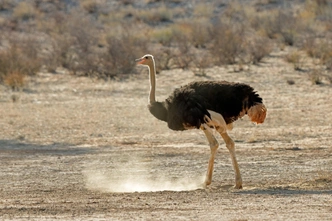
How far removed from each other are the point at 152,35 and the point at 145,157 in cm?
1936

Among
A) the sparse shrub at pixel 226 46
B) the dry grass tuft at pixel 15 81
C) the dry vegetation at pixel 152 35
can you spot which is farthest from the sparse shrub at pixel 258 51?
the dry grass tuft at pixel 15 81

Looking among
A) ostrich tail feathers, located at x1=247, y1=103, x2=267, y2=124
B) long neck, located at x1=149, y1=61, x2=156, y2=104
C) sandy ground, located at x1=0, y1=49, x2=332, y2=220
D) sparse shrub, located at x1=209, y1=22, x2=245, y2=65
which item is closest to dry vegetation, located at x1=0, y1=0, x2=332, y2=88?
sparse shrub, located at x1=209, y1=22, x2=245, y2=65

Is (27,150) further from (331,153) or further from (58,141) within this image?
(331,153)

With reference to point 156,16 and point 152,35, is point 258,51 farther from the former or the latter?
point 156,16

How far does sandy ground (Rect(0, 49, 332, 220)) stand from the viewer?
977cm

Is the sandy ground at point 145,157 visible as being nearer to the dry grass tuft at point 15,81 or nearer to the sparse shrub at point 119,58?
the dry grass tuft at point 15,81

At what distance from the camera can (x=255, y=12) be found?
39.8 metres

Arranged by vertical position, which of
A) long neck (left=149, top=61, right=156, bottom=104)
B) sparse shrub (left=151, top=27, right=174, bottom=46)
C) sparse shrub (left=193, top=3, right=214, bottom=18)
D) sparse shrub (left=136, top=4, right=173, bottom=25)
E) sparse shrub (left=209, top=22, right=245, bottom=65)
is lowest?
sparse shrub (left=136, top=4, right=173, bottom=25)

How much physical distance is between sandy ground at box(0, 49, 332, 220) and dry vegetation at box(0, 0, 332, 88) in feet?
6.46

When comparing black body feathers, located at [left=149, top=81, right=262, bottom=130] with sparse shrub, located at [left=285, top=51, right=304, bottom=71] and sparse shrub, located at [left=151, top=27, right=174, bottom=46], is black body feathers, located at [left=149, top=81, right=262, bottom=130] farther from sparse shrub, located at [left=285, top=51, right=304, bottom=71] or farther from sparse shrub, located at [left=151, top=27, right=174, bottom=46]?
sparse shrub, located at [left=151, top=27, right=174, bottom=46]

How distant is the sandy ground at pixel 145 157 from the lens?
32.0ft

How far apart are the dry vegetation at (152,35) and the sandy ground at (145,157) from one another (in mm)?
1968

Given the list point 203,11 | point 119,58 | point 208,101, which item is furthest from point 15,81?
point 203,11

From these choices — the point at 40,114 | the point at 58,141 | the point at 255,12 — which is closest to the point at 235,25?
the point at 255,12
